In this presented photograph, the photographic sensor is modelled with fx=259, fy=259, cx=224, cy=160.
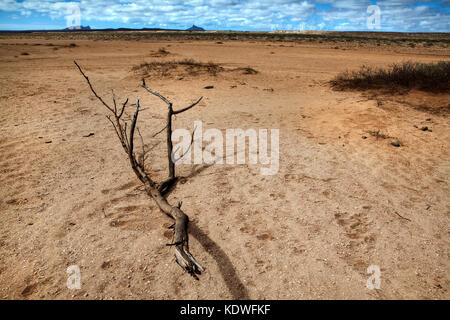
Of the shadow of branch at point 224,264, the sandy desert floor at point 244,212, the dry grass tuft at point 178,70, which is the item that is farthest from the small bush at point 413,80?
the shadow of branch at point 224,264

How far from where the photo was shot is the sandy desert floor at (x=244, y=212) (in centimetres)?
234

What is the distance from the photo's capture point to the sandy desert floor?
7.67ft

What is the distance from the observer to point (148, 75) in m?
10.6

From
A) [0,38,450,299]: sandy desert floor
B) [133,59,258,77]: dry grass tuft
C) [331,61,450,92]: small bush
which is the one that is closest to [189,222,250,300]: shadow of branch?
[0,38,450,299]: sandy desert floor

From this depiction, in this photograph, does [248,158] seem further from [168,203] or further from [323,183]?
[168,203]

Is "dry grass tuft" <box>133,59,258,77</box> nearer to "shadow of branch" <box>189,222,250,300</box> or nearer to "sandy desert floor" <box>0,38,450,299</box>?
"sandy desert floor" <box>0,38,450,299</box>

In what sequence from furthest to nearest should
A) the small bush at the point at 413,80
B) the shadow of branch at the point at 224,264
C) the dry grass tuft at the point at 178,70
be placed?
the dry grass tuft at the point at 178,70 → the small bush at the point at 413,80 → the shadow of branch at the point at 224,264

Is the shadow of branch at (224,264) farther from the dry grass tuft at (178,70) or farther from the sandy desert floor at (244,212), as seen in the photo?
the dry grass tuft at (178,70)

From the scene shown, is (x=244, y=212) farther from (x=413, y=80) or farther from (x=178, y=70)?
(x=178, y=70)

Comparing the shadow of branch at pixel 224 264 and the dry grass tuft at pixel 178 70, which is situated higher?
the dry grass tuft at pixel 178 70

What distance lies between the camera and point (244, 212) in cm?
322
